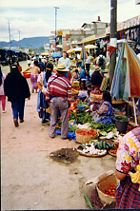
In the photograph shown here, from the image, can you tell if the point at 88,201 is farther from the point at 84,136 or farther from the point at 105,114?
the point at 105,114

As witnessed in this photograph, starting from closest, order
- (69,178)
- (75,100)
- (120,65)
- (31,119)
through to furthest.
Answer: (69,178), (120,65), (31,119), (75,100)

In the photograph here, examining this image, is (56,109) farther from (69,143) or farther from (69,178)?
(69,178)

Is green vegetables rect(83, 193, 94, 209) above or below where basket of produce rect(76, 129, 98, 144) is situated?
below

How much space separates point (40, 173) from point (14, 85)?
137 inches

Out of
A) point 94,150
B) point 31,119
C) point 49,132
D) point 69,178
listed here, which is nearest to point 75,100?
point 31,119

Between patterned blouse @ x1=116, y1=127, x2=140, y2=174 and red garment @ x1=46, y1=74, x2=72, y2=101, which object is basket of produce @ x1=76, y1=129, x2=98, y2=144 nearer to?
red garment @ x1=46, y1=74, x2=72, y2=101

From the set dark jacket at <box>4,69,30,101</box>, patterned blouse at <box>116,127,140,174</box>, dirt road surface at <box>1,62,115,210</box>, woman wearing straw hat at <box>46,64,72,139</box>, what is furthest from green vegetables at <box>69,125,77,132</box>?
patterned blouse at <box>116,127,140,174</box>

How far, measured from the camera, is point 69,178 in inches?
181

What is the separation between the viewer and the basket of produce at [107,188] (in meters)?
3.45

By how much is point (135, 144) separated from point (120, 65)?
13.6ft

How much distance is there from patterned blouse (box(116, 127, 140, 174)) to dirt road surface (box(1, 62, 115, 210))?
5.11ft

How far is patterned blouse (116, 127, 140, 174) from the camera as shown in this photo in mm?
2365

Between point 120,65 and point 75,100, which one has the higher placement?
point 120,65

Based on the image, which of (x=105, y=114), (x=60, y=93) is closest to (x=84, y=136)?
(x=60, y=93)
